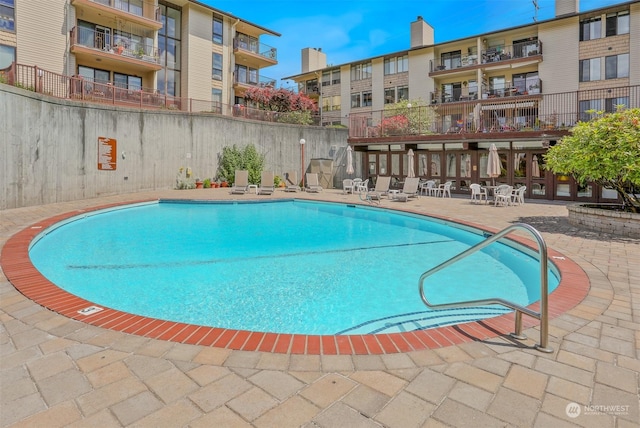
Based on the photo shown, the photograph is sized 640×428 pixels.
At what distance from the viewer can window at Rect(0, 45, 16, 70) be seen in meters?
17.2

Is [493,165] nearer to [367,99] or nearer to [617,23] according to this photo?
[617,23]

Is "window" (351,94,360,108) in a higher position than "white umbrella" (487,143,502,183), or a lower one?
higher

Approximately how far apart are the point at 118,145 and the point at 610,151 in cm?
1728

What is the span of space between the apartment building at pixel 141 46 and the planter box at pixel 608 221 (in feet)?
56.4

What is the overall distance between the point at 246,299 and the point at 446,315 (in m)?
2.71

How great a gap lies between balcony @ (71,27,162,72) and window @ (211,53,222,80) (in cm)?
460

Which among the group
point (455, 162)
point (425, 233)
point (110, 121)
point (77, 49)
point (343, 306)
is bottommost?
point (343, 306)

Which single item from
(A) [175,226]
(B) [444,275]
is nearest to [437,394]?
(B) [444,275]

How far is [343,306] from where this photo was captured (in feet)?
16.7

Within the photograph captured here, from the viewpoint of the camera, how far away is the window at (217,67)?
2680 cm

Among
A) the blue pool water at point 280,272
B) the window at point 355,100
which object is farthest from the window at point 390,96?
the blue pool water at point 280,272

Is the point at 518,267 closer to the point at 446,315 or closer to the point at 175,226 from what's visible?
the point at 446,315

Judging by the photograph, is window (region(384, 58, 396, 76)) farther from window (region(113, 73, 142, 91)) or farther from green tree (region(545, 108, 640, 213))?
green tree (region(545, 108, 640, 213))

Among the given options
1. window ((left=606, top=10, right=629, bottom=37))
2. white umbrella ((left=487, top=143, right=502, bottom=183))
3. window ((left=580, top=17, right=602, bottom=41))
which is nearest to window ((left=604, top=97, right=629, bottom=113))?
window ((left=606, top=10, right=629, bottom=37))
